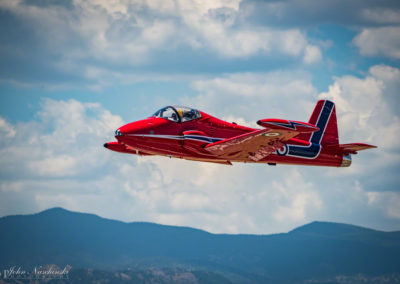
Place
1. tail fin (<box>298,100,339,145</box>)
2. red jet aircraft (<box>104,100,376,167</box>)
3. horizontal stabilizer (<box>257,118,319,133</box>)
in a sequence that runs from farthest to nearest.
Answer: tail fin (<box>298,100,339,145</box>) < red jet aircraft (<box>104,100,376,167</box>) < horizontal stabilizer (<box>257,118,319,133</box>)

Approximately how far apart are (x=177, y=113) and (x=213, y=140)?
341 cm

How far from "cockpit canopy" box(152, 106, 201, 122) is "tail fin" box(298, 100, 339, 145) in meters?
12.2

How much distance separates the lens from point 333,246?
19175 cm

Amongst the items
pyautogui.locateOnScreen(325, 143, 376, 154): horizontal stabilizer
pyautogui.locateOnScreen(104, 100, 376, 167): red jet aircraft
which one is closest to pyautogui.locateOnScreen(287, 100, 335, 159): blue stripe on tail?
pyautogui.locateOnScreen(104, 100, 376, 167): red jet aircraft

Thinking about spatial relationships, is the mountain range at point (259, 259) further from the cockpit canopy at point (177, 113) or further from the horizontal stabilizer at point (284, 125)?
the horizontal stabilizer at point (284, 125)

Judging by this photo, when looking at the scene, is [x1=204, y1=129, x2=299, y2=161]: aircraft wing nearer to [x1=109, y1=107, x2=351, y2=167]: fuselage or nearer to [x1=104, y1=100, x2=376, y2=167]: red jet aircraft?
[x1=104, y1=100, x2=376, y2=167]: red jet aircraft

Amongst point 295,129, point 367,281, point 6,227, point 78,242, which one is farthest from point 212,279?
point 295,129

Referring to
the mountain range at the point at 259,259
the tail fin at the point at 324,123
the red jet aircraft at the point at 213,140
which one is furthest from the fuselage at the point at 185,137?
the mountain range at the point at 259,259

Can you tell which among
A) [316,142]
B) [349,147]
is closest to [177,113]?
[316,142]

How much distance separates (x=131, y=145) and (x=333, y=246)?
158m

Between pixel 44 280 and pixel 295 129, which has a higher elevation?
pixel 295 129

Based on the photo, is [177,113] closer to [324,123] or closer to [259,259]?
[324,123]

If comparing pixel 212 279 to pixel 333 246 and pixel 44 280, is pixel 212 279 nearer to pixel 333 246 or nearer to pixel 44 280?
pixel 44 280

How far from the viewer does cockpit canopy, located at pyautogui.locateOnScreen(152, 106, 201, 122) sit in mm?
45531
